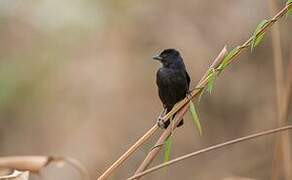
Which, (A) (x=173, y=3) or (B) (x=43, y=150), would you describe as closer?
(B) (x=43, y=150)

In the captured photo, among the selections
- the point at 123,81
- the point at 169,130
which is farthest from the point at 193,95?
the point at 123,81

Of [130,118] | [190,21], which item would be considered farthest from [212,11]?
[130,118]

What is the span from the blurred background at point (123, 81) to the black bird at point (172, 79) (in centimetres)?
349

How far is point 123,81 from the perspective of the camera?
273 inches

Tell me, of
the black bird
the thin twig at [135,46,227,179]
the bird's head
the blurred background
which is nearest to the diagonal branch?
the thin twig at [135,46,227,179]

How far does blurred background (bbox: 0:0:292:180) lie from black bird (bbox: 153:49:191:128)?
11.5ft

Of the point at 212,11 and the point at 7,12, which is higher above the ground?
the point at 7,12

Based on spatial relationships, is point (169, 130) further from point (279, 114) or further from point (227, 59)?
point (279, 114)

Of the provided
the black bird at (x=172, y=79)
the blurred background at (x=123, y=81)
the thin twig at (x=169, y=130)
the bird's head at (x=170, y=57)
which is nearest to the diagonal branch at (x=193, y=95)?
the thin twig at (x=169, y=130)

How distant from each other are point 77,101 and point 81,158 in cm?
73

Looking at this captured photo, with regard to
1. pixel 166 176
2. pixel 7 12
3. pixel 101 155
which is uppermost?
pixel 7 12

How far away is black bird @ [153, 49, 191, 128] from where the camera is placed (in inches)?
112

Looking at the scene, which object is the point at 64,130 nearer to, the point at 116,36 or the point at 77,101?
the point at 77,101

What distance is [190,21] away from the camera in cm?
693
